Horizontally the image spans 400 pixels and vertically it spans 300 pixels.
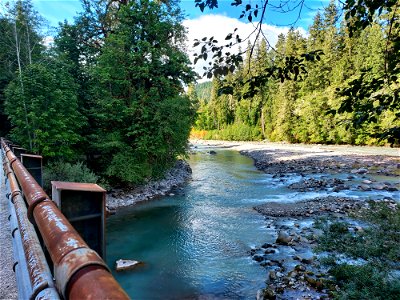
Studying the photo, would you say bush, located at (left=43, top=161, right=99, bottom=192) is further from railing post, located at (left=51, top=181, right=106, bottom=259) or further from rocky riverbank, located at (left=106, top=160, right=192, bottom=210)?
railing post, located at (left=51, top=181, right=106, bottom=259)

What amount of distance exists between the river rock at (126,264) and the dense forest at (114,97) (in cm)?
605

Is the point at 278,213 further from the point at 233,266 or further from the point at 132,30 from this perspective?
the point at 132,30

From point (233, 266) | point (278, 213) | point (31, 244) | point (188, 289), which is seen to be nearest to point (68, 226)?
point (31, 244)

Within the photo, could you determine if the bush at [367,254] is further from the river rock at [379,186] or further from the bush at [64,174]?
the bush at [64,174]

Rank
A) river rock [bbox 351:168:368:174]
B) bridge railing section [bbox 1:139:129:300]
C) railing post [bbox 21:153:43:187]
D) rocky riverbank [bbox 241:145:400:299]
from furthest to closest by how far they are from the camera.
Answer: river rock [bbox 351:168:368:174]
rocky riverbank [bbox 241:145:400:299]
railing post [bbox 21:153:43:187]
bridge railing section [bbox 1:139:129:300]

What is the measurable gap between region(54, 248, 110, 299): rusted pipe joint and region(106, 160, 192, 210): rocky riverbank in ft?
40.5

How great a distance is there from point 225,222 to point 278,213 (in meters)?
2.61

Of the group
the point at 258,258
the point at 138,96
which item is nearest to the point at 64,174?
the point at 138,96

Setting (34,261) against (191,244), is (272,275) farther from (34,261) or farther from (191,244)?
(34,261)

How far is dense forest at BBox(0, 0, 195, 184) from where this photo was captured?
41.2ft

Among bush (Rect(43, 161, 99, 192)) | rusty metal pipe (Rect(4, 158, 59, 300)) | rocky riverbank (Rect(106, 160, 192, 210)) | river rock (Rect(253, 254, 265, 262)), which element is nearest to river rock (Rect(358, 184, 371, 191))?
river rock (Rect(253, 254, 265, 262))

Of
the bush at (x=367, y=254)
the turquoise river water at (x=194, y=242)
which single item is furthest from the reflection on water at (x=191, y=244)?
the bush at (x=367, y=254)

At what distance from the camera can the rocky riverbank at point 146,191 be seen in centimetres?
1365

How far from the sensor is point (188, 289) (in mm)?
6520
